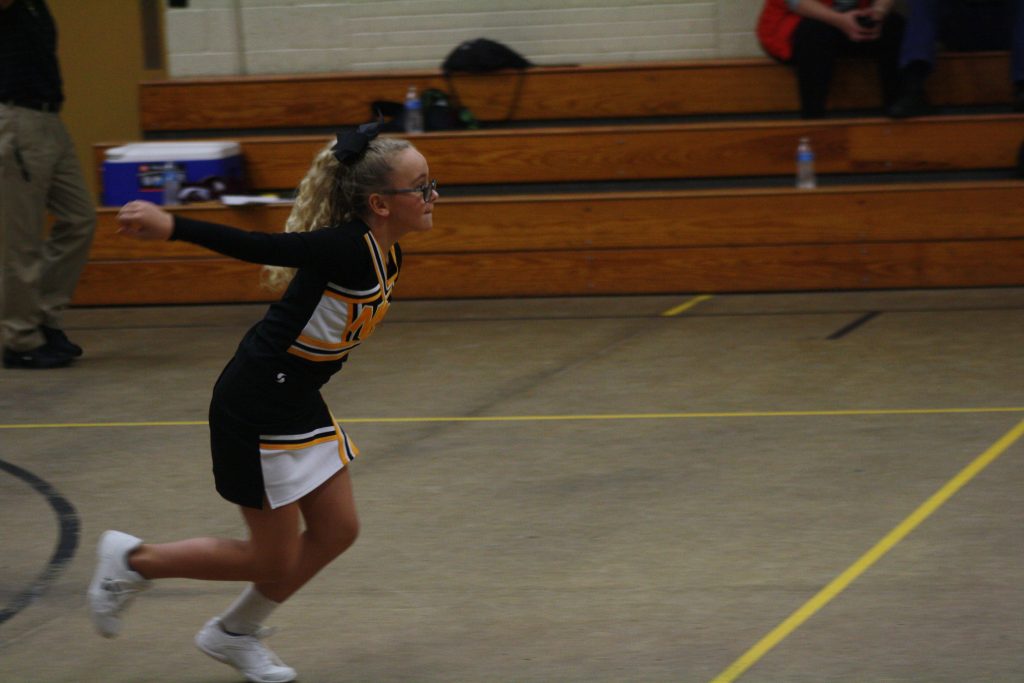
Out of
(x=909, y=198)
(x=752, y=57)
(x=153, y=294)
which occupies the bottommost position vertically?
(x=153, y=294)

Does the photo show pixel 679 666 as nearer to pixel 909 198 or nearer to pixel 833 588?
pixel 833 588

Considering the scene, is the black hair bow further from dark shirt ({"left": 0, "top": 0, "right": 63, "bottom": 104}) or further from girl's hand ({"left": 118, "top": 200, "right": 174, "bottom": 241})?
dark shirt ({"left": 0, "top": 0, "right": 63, "bottom": 104})

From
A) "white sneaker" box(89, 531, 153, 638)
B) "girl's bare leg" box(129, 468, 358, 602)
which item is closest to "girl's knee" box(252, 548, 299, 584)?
"girl's bare leg" box(129, 468, 358, 602)

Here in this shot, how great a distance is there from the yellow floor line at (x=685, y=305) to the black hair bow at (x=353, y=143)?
5.21 metres

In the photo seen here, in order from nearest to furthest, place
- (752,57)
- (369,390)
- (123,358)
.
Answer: (369,390) < (123,358) < (752,57)

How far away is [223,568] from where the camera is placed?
354cm

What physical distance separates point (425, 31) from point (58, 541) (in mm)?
6890

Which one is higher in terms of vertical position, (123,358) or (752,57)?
(752,57)

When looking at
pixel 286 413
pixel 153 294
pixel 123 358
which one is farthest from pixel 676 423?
pixel 153 294

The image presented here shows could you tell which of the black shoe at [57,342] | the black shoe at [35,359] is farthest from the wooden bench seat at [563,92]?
the black shoe at [35,359]

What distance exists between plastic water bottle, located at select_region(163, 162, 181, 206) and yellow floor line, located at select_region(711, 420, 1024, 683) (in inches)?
235

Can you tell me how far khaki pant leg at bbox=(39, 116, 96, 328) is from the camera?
776 cm

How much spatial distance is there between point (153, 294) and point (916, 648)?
699cm

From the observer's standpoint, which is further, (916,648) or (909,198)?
(909,198)
